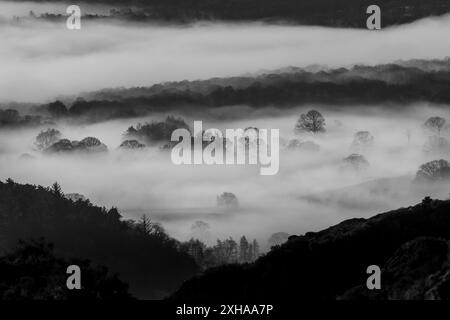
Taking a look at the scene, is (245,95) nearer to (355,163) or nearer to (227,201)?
(355,163)

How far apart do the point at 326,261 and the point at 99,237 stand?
4210cm

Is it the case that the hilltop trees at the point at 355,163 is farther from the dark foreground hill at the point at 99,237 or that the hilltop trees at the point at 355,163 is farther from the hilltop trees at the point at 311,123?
the dark foreground hill at the point at 99,237

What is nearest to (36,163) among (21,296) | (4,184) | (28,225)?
(4,184)

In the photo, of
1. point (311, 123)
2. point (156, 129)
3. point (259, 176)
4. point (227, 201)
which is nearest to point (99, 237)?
point (227, 201)

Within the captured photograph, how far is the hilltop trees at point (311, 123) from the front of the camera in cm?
15488

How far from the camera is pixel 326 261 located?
5366 centimetres

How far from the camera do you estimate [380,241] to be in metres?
54.5

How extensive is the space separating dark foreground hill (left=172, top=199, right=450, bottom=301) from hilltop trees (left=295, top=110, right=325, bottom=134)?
319ft

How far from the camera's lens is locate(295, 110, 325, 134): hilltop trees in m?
155

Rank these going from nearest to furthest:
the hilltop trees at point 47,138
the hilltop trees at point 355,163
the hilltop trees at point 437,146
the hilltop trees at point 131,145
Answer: the hilltop trees at point 355,163 < the hilltop trees at point 131,145 < the hilltop trees at point 47,138 < the hilltop trees at point 437,146

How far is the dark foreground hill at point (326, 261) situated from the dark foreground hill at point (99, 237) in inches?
757

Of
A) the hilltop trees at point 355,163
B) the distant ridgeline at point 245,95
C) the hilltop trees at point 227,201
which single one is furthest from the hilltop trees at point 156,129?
the hilltop trees at point 227,201

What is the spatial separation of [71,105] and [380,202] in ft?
213
